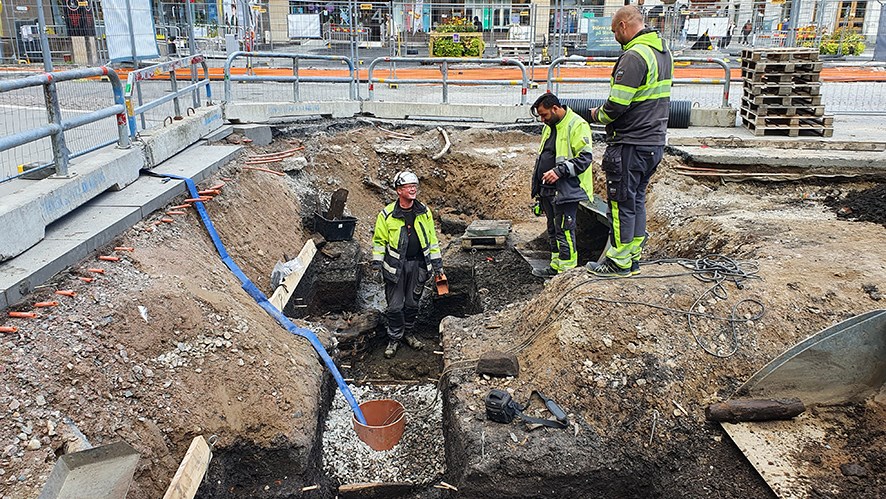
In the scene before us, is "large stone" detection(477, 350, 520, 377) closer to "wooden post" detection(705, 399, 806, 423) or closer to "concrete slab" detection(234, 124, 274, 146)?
"wooden post" detection(705, 399, 806, 423)

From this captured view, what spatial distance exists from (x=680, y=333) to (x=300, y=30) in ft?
43.1

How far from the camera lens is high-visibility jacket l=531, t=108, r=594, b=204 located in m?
7.02

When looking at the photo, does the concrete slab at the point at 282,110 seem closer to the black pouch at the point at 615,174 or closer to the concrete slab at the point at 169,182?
the concrete slab at the point at 169,182

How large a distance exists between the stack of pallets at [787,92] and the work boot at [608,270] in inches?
257

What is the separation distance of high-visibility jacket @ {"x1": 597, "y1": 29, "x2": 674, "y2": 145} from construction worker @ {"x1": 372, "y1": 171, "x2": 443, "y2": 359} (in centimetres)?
246

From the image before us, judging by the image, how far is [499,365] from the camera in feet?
18.6

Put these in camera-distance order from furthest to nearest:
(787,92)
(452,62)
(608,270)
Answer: (452,62) → (787,92) → (608,270)

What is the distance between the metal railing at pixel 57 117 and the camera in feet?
16.3

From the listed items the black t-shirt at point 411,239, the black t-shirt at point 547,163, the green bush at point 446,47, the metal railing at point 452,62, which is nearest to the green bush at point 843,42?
the metal railing at point 452,62

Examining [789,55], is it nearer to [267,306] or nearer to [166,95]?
[267,306]

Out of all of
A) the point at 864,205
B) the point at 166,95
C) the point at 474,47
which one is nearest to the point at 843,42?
the point at 474,47

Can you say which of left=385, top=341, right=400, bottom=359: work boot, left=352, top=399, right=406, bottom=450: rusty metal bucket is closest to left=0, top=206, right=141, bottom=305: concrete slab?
left=352, top=399, right=406, bottom=450: rusty metal bucket

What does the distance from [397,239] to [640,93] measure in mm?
3137

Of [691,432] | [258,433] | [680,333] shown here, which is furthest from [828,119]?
[258,433]
